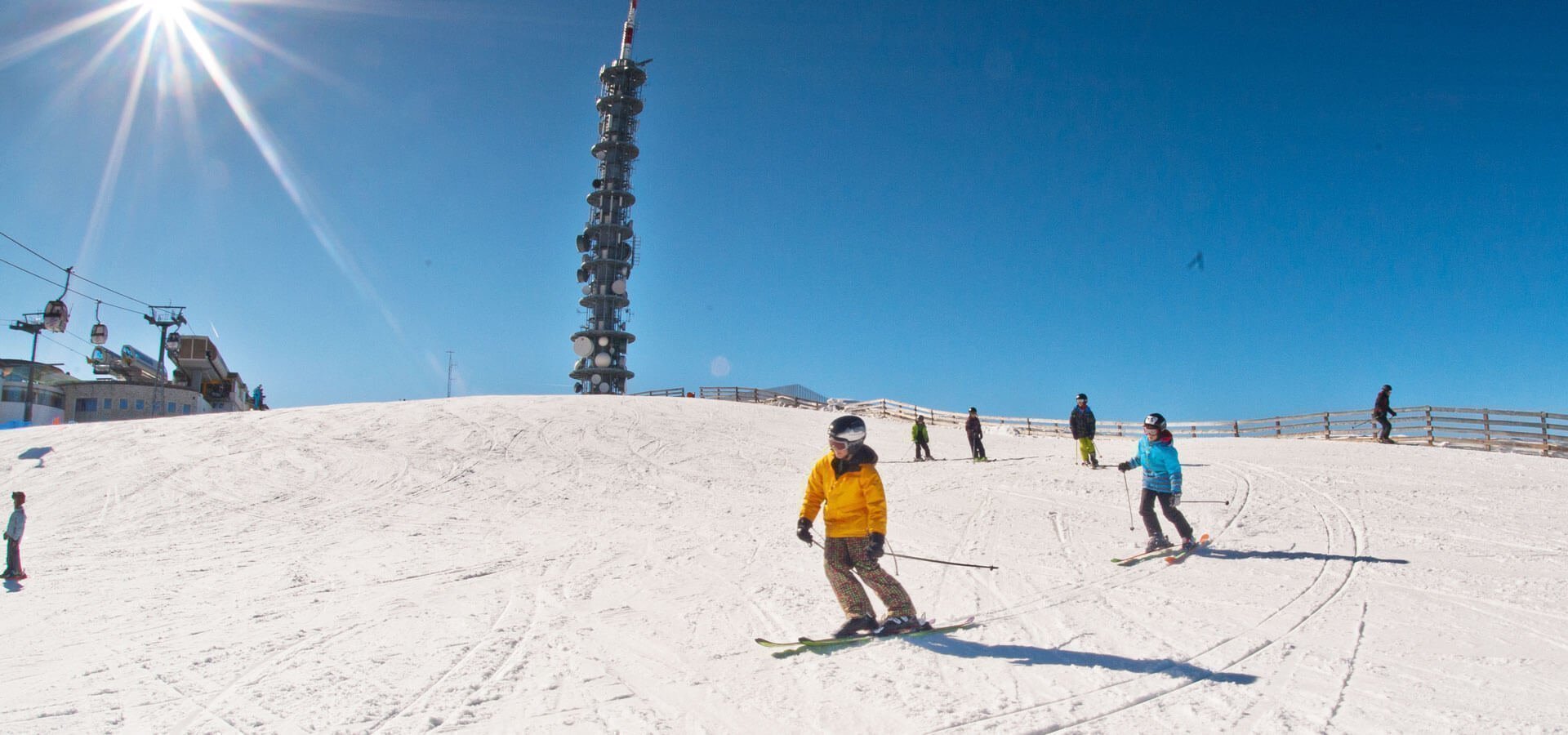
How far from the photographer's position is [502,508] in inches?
521

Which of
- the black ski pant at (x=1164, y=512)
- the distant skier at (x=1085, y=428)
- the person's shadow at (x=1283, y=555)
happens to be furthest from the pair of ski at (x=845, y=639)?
the distant skier at (x=1085, y=428)

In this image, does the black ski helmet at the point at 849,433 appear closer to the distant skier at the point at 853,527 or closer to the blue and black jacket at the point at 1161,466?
the distant skier at the point at 853,527

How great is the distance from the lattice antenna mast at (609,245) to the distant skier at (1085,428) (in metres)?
45.9

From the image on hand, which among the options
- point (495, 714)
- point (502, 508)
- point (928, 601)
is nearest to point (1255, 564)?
point (928, 601)

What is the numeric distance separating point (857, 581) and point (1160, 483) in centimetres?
462

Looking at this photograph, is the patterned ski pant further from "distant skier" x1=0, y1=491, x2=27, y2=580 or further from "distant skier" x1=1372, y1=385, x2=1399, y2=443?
"distant skier" x1=1372, y1=385, x2=1399, y2=443

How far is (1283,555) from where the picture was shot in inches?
291

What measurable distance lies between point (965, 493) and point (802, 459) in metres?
7.63

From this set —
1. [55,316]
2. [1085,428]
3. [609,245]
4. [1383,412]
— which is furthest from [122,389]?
[1383,412]

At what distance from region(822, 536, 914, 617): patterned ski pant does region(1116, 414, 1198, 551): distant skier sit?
4.22 metres

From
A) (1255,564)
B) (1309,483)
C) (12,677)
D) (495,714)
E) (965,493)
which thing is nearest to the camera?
(495,714)

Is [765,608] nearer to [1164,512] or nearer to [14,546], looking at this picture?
[1164,512]

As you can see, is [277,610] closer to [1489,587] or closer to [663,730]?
[663,730]

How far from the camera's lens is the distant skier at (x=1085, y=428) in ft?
50.4
